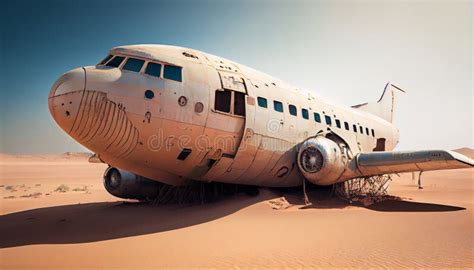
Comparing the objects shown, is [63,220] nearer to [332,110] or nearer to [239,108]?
[239,108]

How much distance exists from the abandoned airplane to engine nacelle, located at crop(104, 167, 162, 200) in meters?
0.04

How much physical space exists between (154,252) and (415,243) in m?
5.51

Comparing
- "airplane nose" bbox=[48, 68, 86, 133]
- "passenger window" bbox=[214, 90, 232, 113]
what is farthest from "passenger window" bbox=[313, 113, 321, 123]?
"airplane nose" bbox=[48, 68, 86, 133]

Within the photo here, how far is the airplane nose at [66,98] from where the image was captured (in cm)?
756

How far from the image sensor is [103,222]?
9188 millimetres

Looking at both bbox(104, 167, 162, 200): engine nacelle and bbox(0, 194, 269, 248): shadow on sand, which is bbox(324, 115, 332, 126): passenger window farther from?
bbox(104, 167, 162, 200): engine nacelle

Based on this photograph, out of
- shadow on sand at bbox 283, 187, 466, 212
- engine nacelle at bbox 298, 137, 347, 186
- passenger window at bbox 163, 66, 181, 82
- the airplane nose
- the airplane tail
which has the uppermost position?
the airplane tail

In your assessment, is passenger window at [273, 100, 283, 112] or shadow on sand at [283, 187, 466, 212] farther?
passenger window at [273, 100, 283, 112]

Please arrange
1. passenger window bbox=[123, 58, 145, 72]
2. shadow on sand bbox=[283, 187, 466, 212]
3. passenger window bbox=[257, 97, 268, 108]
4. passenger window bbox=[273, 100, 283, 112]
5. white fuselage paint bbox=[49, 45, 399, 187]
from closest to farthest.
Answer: white fuselage paint bbox=[49, 45, 399, 187] → passenger window bbox=[123, 58, 145, 72] → passenger window bbox=[257, 97, 268, 108] → shadow on sand bbox=[283, 187, 466, 212] → passenger window bbox=[273, 100, 283, 112]

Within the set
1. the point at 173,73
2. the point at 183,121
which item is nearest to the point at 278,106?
the point at 183,121

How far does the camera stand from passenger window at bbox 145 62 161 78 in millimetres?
8695

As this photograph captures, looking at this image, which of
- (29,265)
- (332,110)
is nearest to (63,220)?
(29,265)

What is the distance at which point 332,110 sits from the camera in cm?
1455

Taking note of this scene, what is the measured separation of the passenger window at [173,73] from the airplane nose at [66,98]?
7.39 feet
